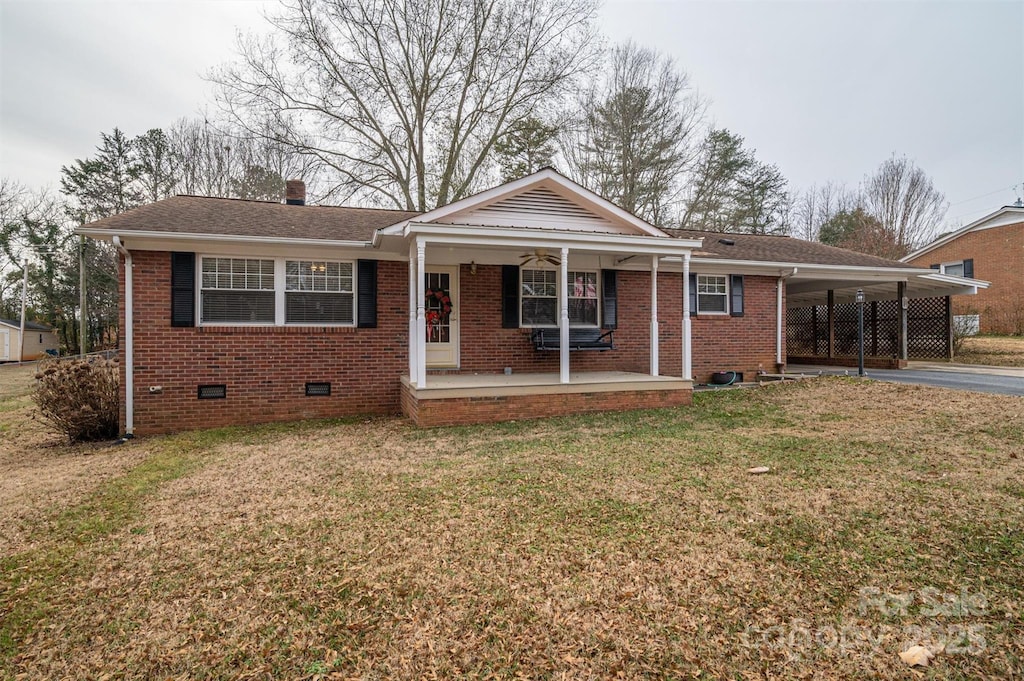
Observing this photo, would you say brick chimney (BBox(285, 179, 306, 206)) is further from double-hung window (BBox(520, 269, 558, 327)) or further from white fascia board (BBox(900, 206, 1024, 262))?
white fascia board (BBox(900, 206, 1024, 262))

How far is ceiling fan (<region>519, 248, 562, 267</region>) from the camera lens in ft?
28.2

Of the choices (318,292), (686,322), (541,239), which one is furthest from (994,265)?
(318,292)

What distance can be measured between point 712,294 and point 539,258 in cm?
445

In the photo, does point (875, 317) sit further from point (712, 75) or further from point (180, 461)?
point (180, 461)

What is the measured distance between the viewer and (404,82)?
16750mm

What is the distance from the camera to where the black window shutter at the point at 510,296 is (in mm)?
9125

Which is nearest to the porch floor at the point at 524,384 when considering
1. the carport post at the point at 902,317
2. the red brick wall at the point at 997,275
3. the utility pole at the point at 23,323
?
the carport post at the point at 902,317

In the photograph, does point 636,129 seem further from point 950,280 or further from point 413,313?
point 413,313

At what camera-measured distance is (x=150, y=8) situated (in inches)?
418

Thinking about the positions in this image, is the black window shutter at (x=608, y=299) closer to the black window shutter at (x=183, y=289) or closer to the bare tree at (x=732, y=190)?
the black window shutter at (x=183, y=289)

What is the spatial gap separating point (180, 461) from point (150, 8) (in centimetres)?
1086

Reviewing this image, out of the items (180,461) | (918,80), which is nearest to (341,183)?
(180,461)

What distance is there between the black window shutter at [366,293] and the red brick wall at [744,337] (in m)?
6.70

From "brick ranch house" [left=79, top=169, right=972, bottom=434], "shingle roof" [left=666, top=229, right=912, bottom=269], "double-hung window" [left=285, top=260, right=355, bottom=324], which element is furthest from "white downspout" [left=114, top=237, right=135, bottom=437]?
"shingle roof" [left=666, top=229, right=912, bottom=269]
